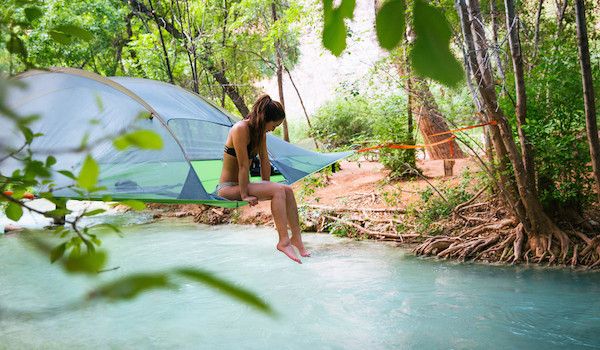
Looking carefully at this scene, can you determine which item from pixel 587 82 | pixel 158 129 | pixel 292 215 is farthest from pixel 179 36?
pixel 587 82

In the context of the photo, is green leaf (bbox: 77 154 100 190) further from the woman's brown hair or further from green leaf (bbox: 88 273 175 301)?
the woman's brown hair

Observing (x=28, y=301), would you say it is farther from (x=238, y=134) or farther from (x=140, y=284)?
(x=140, y=284)

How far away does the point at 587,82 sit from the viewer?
3.20 m

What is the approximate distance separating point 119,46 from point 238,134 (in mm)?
6068

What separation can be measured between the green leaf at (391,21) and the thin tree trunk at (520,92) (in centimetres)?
331

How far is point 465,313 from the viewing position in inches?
140

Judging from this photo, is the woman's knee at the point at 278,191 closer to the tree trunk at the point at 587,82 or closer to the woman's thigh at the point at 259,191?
the woman's thigh at the point at 259,191

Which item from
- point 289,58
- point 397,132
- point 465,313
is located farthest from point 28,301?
point 289,58

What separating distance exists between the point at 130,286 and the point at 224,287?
0.04 metres

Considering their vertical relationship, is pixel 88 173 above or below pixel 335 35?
below

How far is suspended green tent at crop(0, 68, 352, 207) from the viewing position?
298cm

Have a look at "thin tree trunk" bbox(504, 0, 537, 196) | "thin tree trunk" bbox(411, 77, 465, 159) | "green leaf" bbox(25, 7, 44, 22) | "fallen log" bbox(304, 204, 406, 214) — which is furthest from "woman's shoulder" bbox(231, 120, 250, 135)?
"fallen log" bbox(304, 204, 406, 214)

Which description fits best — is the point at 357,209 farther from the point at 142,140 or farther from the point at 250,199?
the point at 142,140

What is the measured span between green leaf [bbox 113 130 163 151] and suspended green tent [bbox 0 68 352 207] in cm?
240
